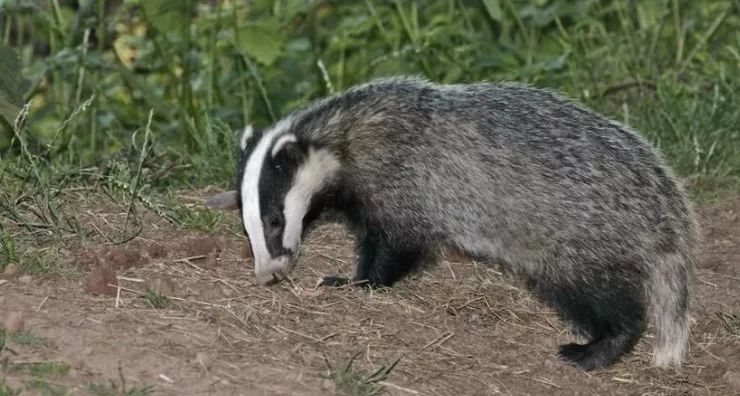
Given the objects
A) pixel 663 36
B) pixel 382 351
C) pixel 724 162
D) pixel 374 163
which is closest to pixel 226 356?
pixel 382 351

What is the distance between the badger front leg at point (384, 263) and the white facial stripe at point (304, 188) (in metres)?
0.25

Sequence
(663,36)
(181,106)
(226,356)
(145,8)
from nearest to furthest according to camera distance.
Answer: (226,356) < (145,8) < (181,106) < (663,36)

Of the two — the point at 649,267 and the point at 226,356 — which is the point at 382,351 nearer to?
the point at 226,356

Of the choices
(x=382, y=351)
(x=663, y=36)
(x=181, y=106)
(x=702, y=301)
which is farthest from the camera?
(x=663, y=36)

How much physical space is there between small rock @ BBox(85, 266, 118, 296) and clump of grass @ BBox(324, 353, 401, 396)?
3.25 ft

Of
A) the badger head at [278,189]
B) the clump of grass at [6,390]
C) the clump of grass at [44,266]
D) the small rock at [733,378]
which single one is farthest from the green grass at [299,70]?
the clump of grass at [6,390]

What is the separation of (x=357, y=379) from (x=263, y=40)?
316 centimetres

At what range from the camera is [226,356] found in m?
4.78

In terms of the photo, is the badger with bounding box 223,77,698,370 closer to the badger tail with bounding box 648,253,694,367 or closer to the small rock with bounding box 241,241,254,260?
the badger tail with bounding box 648,253,694,367

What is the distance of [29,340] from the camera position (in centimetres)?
457

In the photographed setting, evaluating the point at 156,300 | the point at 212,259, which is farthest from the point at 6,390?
the point at 212,259

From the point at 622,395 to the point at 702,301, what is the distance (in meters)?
0.97

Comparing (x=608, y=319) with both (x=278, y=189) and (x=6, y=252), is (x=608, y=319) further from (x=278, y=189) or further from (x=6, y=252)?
(x=6, y=252)

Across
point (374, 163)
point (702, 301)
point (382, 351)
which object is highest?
point (374, 163)
